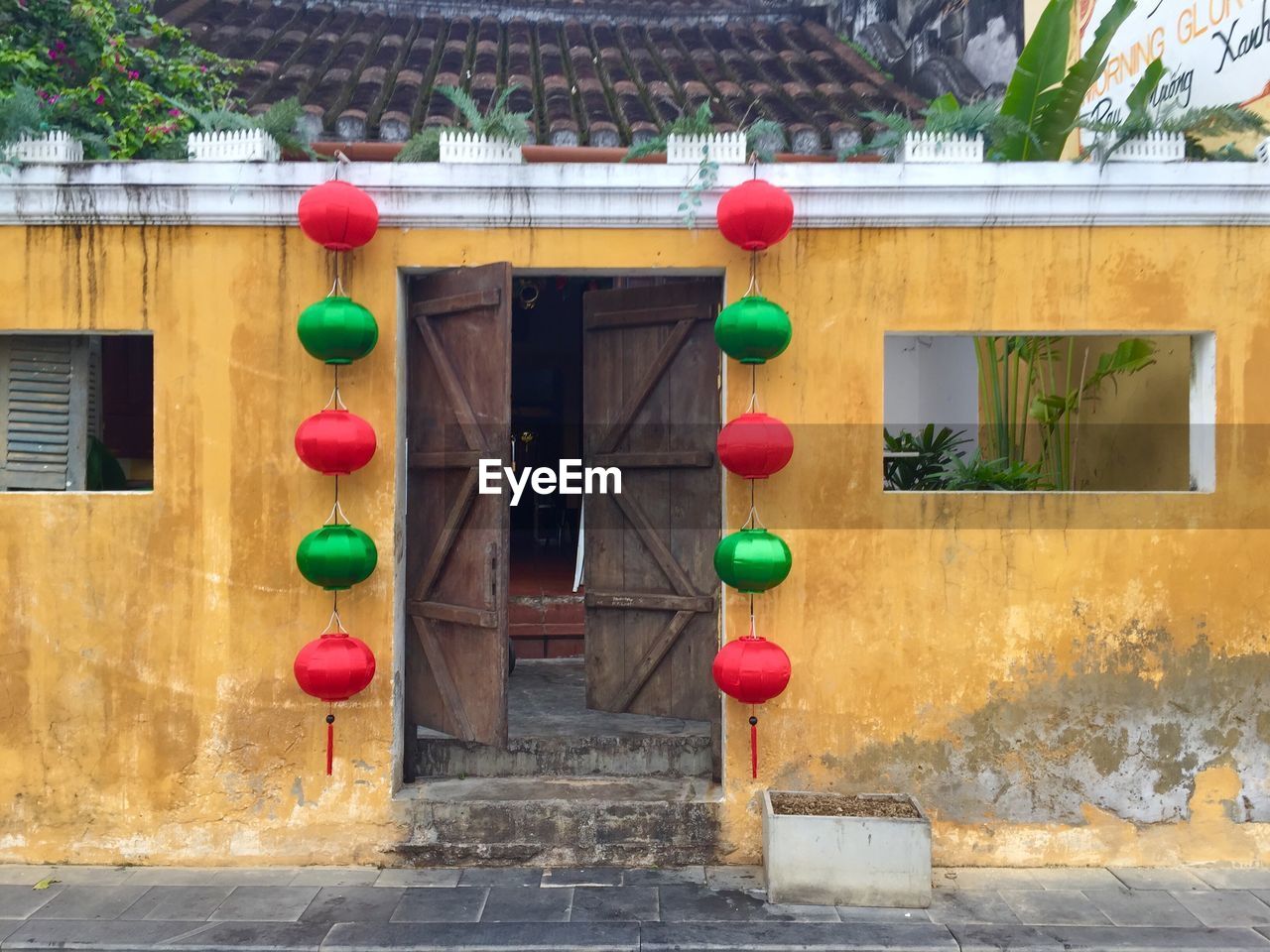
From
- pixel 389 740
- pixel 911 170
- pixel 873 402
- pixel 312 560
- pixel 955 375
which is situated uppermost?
pixel 911 170

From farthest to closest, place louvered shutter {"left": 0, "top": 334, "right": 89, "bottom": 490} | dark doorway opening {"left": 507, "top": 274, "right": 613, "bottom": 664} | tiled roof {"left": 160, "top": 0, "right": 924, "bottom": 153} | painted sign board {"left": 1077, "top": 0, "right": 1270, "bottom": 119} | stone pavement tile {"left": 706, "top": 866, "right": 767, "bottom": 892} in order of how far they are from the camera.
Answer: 1. dark doorway opening {"left": 507, "top": 274, "right": 613, "bottom": 664}
2. tiled roof {"left": 160, "top": 0, "right": 924, "bottom": 153}
3. painted sign board {"left": 1077, "top": 0, "right": 1270, "bottom": 119}
4. louvered shutter {"left": 0, "top": 334, "right": 89, "bottom": 490}
5. stone pavement tile {"left": 706, "top": 866, "right": 767, "bottom": 892}

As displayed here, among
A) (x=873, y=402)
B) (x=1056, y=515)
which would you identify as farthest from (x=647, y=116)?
(x=1056, y=515)

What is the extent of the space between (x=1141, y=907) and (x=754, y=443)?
305cm

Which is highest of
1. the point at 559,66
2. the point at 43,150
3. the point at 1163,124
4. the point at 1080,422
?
the point at 559,66

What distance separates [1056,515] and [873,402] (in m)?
1.20

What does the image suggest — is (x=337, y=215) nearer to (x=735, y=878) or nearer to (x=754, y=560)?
(x=754, y=560)

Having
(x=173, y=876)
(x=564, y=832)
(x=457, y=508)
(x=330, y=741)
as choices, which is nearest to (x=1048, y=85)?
(x=457, y=508)

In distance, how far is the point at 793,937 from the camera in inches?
177

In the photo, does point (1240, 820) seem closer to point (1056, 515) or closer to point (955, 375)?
point (1056, 515)

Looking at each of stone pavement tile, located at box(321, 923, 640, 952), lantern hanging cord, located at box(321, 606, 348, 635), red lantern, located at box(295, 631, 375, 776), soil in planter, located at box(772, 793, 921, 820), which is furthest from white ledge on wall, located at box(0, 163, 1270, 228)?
stone pavement tile, located at box(321, 923, 640, 952)

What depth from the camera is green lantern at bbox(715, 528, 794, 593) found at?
486 cm

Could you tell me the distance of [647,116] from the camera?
7.36m

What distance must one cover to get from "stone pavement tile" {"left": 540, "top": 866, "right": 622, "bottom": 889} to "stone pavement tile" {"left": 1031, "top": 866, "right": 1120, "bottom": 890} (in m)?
2.28

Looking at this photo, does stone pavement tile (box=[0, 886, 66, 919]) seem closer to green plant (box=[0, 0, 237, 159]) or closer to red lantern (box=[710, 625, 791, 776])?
red lantern (box=[710, 625, 791, 776])
